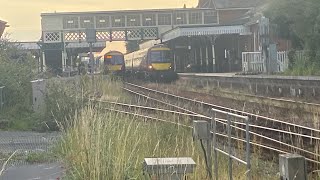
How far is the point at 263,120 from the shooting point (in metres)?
15.2

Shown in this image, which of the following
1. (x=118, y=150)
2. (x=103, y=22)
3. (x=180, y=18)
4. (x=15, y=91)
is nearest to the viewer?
(x=118, y=150)

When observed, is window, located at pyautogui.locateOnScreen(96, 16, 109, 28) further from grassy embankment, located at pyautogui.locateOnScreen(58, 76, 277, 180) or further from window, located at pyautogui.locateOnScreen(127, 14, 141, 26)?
grassy embankment, located at pyautogui.locateOnScreen(58, 76, 277, 180)

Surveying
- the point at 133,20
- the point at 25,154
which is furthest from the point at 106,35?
the point at 25,154

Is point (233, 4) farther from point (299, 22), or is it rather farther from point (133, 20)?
point (299, 22)

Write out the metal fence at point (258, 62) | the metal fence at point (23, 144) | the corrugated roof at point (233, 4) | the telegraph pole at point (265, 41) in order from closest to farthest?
1. the metal fence at point (23, 144)
2. the metal fence at point (258, 62)
3. the telegraph pole at point (265, 41)
4. the corrugated roof at point (233, 4)

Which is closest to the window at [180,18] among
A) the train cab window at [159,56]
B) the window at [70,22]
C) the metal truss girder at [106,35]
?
the metal truss girder at [106,35]

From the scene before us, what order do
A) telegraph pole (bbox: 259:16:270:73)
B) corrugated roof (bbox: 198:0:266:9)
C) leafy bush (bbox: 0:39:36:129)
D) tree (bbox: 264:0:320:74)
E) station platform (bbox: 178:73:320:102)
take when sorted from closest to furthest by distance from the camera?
leafy bush (bbox: 0:39:36:129), station platform (bbox: 178:73:320:102), tree (bbox: 264:0:320:74), telegraph pole (bbox: 259:16:270:73), corrugated roof (bbox: 198:0:266:9)

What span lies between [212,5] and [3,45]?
52.9 meters

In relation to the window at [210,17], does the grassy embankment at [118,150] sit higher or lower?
lower

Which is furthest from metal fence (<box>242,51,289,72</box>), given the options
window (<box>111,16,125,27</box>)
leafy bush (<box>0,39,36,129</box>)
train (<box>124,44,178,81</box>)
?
window (<box>111,16,125,27</box>)

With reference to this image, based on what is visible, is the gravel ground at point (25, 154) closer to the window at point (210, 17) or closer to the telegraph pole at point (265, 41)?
the telegraph pole at point (265, 41)

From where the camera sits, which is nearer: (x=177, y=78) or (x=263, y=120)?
(x=263, y=120)

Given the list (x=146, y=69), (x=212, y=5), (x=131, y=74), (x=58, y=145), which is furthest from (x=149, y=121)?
(x=212, y=5)

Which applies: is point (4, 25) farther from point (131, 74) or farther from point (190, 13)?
point (190, 13)
